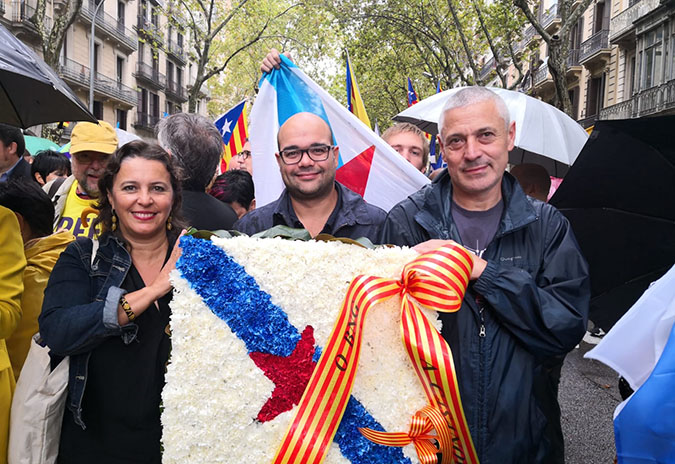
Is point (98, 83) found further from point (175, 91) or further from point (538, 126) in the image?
point (538, 126)

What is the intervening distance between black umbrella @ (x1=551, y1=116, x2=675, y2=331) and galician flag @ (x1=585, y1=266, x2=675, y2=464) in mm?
1067

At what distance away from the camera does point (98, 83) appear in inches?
1278

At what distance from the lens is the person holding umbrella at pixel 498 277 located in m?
1.79

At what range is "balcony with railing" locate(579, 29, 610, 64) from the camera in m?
25.4

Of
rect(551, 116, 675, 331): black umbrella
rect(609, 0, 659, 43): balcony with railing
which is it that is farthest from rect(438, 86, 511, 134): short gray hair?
rect(609, 0, 659, 43): balcony with railing

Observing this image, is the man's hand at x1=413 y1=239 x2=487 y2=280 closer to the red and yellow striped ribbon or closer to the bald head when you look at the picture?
the red and yellow striped ribbon

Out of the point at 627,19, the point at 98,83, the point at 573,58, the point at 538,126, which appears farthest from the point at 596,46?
the point at 98,83

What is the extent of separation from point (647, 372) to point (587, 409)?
12.5ft

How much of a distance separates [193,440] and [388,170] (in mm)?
2358

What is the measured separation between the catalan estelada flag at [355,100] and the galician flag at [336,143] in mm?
947

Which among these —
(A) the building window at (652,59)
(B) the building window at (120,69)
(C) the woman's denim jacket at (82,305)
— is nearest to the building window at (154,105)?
(B) the building window at (120,69)

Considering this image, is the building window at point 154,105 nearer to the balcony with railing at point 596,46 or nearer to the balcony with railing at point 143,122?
the balcony with railing at point 143,122

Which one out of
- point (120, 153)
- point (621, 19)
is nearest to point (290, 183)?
point (120, 153)

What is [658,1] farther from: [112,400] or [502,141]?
[112,400]
